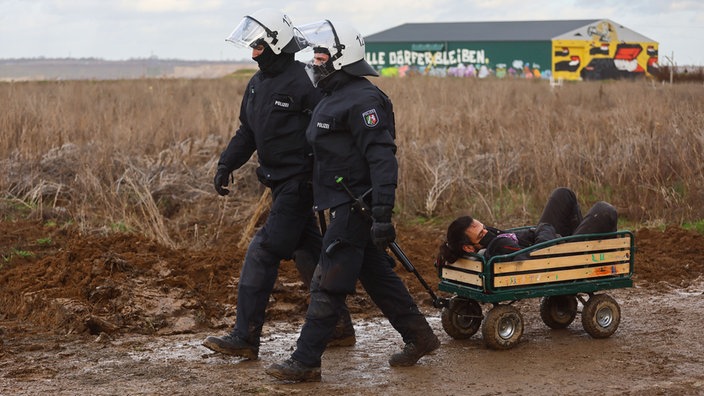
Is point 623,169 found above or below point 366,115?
below

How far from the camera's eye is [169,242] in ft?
32.1

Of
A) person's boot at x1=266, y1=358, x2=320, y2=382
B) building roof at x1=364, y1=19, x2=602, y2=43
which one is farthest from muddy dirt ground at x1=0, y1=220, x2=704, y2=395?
building roof at x1=364, y1=19, x2=602, y2=43

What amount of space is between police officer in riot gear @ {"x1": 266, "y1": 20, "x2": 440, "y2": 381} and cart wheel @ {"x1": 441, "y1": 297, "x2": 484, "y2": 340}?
982 millimetres

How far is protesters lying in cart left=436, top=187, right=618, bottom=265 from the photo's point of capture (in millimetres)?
6605

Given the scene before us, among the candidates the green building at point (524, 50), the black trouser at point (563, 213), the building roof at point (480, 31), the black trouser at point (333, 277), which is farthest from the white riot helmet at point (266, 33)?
the building roof at point (480, 31)

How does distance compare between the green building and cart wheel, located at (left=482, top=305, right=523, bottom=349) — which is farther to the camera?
the green building

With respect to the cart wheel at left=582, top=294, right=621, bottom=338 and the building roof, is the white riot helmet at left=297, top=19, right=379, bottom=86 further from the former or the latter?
the building roof

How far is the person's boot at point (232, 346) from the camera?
6.27 meters

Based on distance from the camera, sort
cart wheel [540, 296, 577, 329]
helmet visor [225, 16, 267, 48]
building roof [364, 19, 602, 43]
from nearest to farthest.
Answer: helmet visor [225, 16, 267, 48] < cart wheel [540, 296, 577, 329] < building roof [364, 19, 602, 43]

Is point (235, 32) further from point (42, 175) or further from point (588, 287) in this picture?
point (42, 175)

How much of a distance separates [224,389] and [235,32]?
227cm

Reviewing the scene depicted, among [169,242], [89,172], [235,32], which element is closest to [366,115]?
[235,32]

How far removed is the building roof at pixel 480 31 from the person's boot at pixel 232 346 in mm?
60050

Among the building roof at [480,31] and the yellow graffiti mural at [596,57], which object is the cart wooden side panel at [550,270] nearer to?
the yellow graffiti mural at [596,57]
